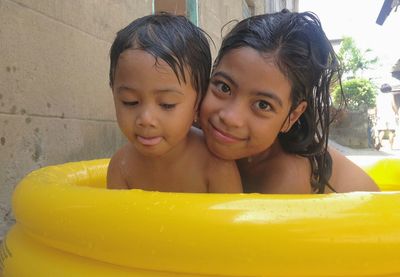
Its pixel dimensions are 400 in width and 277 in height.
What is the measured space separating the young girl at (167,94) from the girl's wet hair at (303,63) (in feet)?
0.46

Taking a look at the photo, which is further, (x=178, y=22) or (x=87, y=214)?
(x=178, y=22)

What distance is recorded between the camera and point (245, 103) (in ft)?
3.64

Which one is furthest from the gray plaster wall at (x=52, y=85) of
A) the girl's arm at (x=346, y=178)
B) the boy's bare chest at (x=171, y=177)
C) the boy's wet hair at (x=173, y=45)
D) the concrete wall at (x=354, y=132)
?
the concrete wall at (x=354, y=132)

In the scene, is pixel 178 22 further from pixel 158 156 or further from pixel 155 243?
pixel 155 243

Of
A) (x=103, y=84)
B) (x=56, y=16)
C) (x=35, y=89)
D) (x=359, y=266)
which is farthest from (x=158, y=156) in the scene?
(x=103, y=84)

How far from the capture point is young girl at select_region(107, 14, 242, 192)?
1059 mm

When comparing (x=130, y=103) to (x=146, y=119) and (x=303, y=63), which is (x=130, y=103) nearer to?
(x=146, y=119)

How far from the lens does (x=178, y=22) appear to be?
1.19m

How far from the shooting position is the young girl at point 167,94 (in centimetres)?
106

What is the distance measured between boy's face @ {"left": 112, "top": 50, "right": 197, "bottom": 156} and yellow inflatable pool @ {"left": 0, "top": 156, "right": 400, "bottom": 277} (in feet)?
0.73

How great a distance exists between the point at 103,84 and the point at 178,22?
125 centimetres

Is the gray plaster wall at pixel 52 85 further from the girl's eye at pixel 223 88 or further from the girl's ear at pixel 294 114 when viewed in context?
the girl's ear at pixel 294 114

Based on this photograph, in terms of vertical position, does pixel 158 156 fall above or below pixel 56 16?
below

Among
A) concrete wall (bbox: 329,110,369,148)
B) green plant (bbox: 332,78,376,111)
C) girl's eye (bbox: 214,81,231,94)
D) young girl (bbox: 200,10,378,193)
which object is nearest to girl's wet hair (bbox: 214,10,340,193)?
young girl (bbox: 200,10,378,193)
